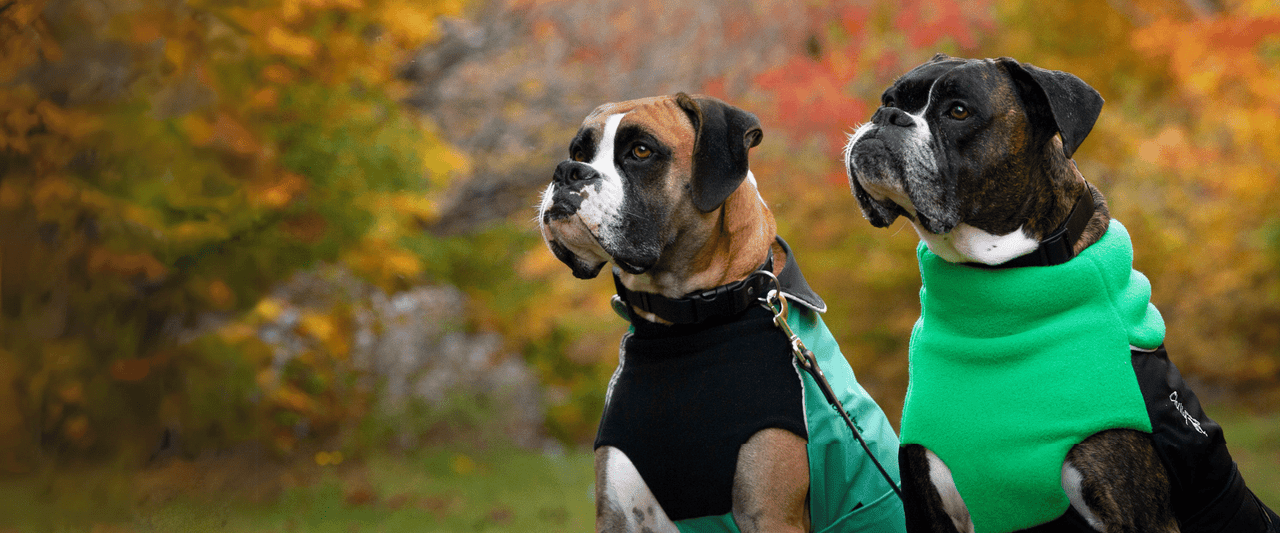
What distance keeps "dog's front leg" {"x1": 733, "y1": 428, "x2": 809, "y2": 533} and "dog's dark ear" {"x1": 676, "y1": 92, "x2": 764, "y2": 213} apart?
2.65 ft

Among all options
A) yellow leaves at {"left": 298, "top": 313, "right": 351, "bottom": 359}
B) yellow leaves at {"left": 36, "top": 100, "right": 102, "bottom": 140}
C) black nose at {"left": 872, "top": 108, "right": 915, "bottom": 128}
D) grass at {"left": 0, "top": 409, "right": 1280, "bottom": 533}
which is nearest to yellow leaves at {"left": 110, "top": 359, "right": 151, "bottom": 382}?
grass at {"left": 0, "top": 409, "right": 1280, "bottom": 533}

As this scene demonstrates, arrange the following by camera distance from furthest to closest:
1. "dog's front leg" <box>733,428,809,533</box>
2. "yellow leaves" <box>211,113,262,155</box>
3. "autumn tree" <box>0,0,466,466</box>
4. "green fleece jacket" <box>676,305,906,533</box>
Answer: "yellow leaves" <box>211,113,262,155</box>, "autumn tree" <box>0,0,466,466</box>, "green fleece jacket" <box>676,305,906,533</box>, "dog's front leg" <box>733,428,809,533</box>

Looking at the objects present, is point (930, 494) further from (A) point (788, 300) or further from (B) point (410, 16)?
(B) point (410, 16)

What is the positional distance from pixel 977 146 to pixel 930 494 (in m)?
1.08

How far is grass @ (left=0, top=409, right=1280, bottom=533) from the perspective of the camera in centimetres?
379

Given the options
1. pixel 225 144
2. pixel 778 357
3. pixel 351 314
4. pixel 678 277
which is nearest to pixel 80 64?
pixel 225 144

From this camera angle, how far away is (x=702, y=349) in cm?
326

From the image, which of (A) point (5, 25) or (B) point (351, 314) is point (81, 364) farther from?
(B) point (351, 314)

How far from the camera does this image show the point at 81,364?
166 inches

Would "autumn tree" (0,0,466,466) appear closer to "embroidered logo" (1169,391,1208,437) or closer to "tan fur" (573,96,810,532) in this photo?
"tan fur" (573,96,810,532)

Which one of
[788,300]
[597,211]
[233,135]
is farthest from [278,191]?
[788,300]

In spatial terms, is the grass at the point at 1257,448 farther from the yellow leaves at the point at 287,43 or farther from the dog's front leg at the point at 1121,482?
the yellow leaves at the point at 287,43

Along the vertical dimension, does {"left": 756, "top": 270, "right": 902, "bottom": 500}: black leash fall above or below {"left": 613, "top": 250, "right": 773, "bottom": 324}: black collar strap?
below

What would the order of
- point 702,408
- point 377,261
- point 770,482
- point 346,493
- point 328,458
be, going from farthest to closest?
point 328,458
point 346,493
point 377,261
point 702,408
point 770,482
